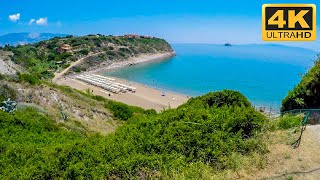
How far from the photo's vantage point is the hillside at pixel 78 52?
83062mm

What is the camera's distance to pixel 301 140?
7.40m

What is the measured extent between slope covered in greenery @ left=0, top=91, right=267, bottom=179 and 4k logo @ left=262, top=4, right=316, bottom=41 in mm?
2881

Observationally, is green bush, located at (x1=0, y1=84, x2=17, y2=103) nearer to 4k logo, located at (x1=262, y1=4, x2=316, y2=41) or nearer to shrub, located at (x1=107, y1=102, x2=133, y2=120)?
shrub, located at (x1=107, y1=102, x2=133, y2=120)

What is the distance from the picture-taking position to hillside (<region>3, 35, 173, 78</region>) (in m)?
83.1

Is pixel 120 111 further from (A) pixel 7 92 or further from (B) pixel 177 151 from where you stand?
(B) pixel 177 151

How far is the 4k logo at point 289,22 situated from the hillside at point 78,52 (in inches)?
2757

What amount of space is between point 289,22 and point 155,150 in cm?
407

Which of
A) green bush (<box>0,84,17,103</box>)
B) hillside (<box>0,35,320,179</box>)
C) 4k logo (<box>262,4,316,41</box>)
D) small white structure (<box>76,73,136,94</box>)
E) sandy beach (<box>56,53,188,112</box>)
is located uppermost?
4k logo (<box>262,4,316,41</box>)

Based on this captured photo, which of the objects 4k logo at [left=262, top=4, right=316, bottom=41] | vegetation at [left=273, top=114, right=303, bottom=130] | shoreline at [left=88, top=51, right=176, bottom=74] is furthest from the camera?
shoreline at [left=88, top=51, right=176, bottom=74]

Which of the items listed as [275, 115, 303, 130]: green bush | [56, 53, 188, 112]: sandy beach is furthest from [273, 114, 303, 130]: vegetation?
[56, 53, 188, 112]: sandy beach

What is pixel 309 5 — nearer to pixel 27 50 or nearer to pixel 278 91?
pixel 278 91

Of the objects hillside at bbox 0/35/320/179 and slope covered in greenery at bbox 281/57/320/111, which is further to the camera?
slope covered in greenery at bbox 281/57/320/111

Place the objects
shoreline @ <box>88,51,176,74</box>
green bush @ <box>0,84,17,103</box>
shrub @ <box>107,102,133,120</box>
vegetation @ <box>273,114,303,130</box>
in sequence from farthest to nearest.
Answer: shoreline @ <box>88,51,176,74</box> < shrub @ <box>107,102,133,120</box> < green bush @ <box>0,84,17,103</box> < vegetation @ <box>273,114,303,130</box>

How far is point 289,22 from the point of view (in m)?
5.32
